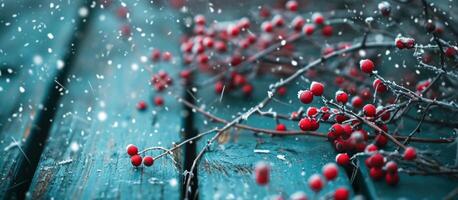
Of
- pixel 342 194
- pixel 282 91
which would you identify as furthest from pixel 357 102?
pixel 342 194

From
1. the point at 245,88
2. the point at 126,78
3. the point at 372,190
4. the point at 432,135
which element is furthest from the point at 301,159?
the point at 126,78

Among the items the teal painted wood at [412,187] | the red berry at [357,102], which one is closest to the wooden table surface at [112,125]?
the teal painted wood at [412,187]

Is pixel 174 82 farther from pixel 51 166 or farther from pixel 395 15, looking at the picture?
pixel 395 15

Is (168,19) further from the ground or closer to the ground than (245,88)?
further from the ground

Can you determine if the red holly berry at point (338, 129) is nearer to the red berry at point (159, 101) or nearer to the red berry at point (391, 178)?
the red berry at point (391, 178)

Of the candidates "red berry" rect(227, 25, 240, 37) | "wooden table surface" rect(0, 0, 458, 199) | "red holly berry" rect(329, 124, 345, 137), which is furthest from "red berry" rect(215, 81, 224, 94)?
"red holly berry" rect(329, 124, 345, 137)

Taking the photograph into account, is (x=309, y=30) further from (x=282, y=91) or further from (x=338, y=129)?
(x=338, y=129)
